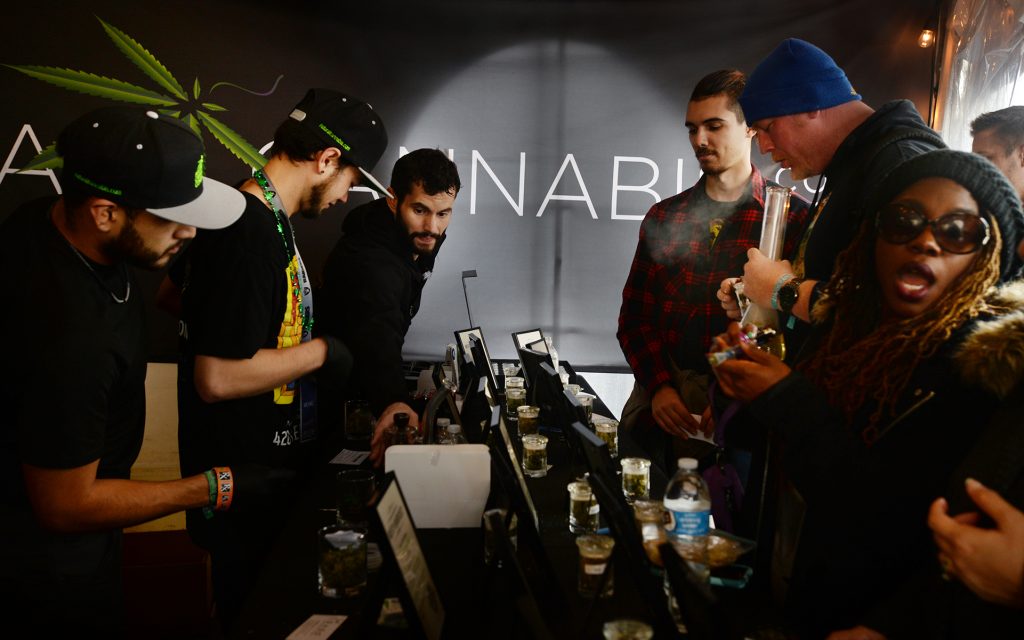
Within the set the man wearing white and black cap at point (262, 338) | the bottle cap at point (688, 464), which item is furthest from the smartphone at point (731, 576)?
the man wearing white and black cap at point (262, 338)

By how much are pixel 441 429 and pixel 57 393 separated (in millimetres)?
1050

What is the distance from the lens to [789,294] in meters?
1.75

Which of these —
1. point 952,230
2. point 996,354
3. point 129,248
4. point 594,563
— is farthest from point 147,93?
point 996,354

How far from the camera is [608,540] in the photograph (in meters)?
1.41

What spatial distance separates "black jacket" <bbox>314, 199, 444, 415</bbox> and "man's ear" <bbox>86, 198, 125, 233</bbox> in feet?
3.23

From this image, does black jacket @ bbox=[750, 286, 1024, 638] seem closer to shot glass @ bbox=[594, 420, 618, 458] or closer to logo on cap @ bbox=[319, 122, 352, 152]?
shot glass @ bbox=[594, 420, 618, 458]

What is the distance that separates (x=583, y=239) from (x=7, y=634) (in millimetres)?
3621

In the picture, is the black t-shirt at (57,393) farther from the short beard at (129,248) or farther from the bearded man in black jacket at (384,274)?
the bearded man in black jacket at (384,274)

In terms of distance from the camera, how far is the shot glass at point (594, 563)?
1380 mm

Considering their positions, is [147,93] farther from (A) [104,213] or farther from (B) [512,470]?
(B) [512,470]

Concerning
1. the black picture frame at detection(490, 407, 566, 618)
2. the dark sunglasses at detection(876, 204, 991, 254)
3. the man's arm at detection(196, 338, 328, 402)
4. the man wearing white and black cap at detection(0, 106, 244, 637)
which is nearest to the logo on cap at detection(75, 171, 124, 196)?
the man wearing white and black cap at detection(0, 106, 244, 637)

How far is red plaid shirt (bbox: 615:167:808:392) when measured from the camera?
2768 mm

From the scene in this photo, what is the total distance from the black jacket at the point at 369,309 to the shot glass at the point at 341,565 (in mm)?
940

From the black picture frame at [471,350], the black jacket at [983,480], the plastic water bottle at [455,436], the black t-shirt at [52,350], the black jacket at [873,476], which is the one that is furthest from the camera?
the black picture frame at [471,350]
